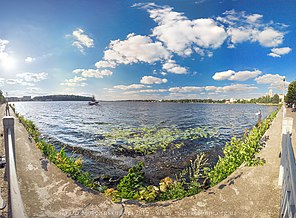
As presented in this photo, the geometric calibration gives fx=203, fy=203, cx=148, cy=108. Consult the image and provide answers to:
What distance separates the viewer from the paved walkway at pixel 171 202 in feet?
13.6

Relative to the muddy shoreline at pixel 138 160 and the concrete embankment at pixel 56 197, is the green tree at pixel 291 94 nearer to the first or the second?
the muddy shoreline at pixel 138 160

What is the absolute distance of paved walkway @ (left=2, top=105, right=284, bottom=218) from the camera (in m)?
4.15

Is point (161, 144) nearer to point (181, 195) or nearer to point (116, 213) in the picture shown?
point (181, 195)

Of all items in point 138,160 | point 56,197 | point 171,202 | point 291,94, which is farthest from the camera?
point 291,94

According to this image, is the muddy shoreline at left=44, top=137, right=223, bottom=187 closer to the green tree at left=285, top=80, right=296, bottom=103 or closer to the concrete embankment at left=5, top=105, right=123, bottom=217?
the concrete embankment at left=5, top=105, right=123, bottom=217

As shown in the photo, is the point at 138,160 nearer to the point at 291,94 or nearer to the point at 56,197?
the point at 56,197

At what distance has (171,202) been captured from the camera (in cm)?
454

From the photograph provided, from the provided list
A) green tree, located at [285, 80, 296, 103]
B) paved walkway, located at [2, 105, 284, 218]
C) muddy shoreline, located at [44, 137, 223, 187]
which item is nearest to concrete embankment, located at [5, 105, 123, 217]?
paved walkway, located at [2, 105, 284, 218]

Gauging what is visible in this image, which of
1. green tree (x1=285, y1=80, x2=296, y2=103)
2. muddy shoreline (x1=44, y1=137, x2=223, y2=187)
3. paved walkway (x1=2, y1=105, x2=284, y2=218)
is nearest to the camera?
paved walkway (x1=2, y1=105, x2=284, y2=218)

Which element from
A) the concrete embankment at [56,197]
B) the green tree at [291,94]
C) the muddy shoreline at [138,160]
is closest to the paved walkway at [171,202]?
the concrete embankment at [56,197]

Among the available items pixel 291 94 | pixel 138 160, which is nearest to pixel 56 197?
pixel 138 160

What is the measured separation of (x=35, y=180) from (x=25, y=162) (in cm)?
178

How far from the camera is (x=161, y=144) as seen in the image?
1327 cm

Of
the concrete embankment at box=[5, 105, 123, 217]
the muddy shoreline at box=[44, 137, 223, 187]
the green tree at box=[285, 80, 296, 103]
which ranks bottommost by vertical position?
the muddy shoreline at box=[44, 137, 223, 187]
